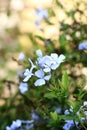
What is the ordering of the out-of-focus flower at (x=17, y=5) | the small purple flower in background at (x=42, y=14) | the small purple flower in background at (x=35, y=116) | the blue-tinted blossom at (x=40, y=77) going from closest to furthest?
the blue-tinted blossom at (x=40, y=77)
the small purple flower in background at (x=35, y=116)
the small purple flower in background at (x=42, y=14)
the out-of-focus flower at (x=17, y=5)

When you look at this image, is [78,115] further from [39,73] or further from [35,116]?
[35,116]

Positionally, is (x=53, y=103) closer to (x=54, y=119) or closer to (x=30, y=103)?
(x=30, y=103)

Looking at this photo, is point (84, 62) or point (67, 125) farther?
point (84, 62)

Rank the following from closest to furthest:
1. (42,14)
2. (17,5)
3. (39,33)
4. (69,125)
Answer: (69,125) < (42,14) < (39,33) < (17,5)

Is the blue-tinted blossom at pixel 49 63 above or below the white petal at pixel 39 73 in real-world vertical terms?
above

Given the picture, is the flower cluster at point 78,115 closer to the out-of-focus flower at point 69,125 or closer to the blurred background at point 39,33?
the out-of-focus flower at point 69,125

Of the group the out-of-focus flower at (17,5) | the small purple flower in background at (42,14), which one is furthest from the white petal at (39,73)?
the out-of-focus flower at (17,5)

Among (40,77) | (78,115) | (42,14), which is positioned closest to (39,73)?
(40,77)

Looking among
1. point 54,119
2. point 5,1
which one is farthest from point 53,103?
point 5,1
